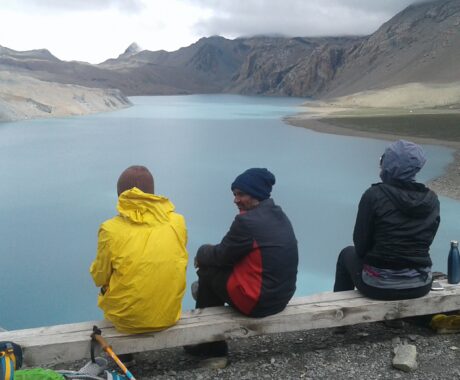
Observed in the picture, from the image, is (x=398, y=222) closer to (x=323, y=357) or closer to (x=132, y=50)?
(x=323, y=357)

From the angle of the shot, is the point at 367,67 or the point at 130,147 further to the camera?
the point at 367,67

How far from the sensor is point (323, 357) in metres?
2.77

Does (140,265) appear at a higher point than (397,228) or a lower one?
lower

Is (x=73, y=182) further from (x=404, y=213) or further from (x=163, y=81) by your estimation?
(x=163, y=81)

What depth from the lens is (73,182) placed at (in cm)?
1020

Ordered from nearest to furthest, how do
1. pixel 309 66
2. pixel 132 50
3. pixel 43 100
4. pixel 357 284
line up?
pixel 357 284 < pixel 43 100 < pixel 309 66 < pixel 132 50

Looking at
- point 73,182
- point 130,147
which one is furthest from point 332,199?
point 130,147

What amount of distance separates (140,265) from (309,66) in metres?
87.2

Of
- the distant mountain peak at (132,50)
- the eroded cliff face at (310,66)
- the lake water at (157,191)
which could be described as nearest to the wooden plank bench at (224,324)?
the lake water at (157,191)

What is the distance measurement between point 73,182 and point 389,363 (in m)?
8.43

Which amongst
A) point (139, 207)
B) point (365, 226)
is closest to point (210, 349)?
point (139, 207)

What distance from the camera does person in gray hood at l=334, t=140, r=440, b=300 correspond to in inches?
107

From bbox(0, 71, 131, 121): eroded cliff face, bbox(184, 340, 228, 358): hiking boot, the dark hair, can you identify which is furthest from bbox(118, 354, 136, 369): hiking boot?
bbox(0, 71, 131, 121): eroded cliff face

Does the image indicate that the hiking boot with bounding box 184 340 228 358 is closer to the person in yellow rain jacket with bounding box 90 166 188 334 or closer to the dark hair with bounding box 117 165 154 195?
the person in yellow rain jacket with bounding box 90 166 188 334
